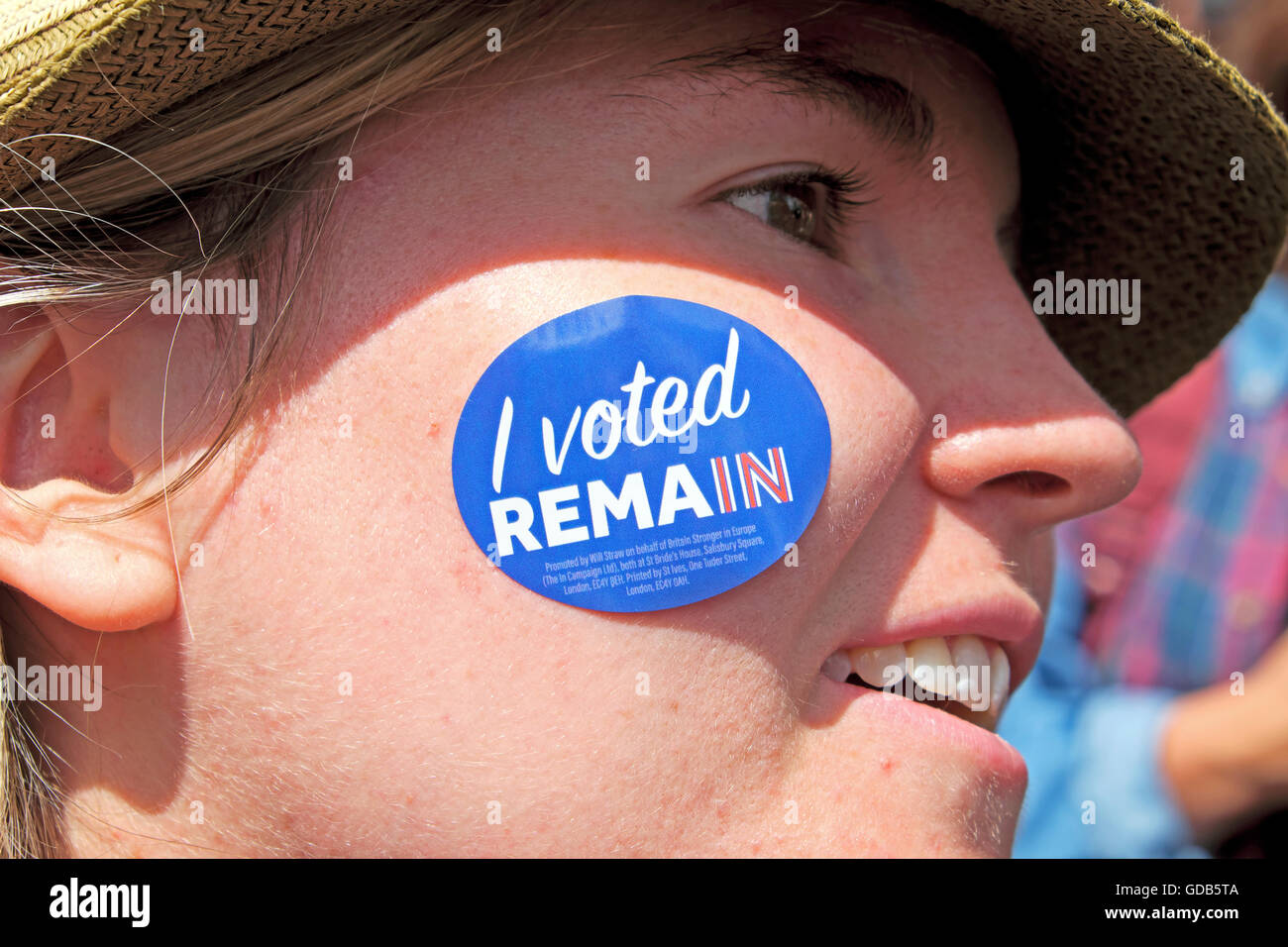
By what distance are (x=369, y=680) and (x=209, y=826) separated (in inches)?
12.2

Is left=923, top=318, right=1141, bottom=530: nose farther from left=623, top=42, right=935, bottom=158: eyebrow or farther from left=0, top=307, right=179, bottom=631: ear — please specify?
left=0, top=307, right=179, bottom=631: ear

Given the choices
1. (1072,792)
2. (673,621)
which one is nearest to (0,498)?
(673,621)

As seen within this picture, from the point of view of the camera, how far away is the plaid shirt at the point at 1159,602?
2.71 meters

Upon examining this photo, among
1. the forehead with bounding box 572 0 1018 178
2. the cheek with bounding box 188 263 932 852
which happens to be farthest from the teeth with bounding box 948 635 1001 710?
the forehead with bounding box 572 0 1018 178

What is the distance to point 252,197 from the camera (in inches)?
50.6

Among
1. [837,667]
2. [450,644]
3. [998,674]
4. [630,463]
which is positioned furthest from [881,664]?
[450,644]

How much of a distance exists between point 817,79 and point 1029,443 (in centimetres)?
50

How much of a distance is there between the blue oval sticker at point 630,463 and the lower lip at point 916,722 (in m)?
0.19

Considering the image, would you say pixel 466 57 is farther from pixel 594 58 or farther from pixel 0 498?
pixel 0 498

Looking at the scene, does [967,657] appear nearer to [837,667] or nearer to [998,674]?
[998,674]

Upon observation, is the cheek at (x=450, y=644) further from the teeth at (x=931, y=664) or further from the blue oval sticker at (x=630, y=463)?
the teeth at (x=931, y=664)

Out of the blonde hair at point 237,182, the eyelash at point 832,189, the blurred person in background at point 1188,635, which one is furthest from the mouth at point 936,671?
the blurred person in background at point 1188,635

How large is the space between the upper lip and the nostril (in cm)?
13

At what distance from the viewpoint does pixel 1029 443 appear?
4.53 feet
